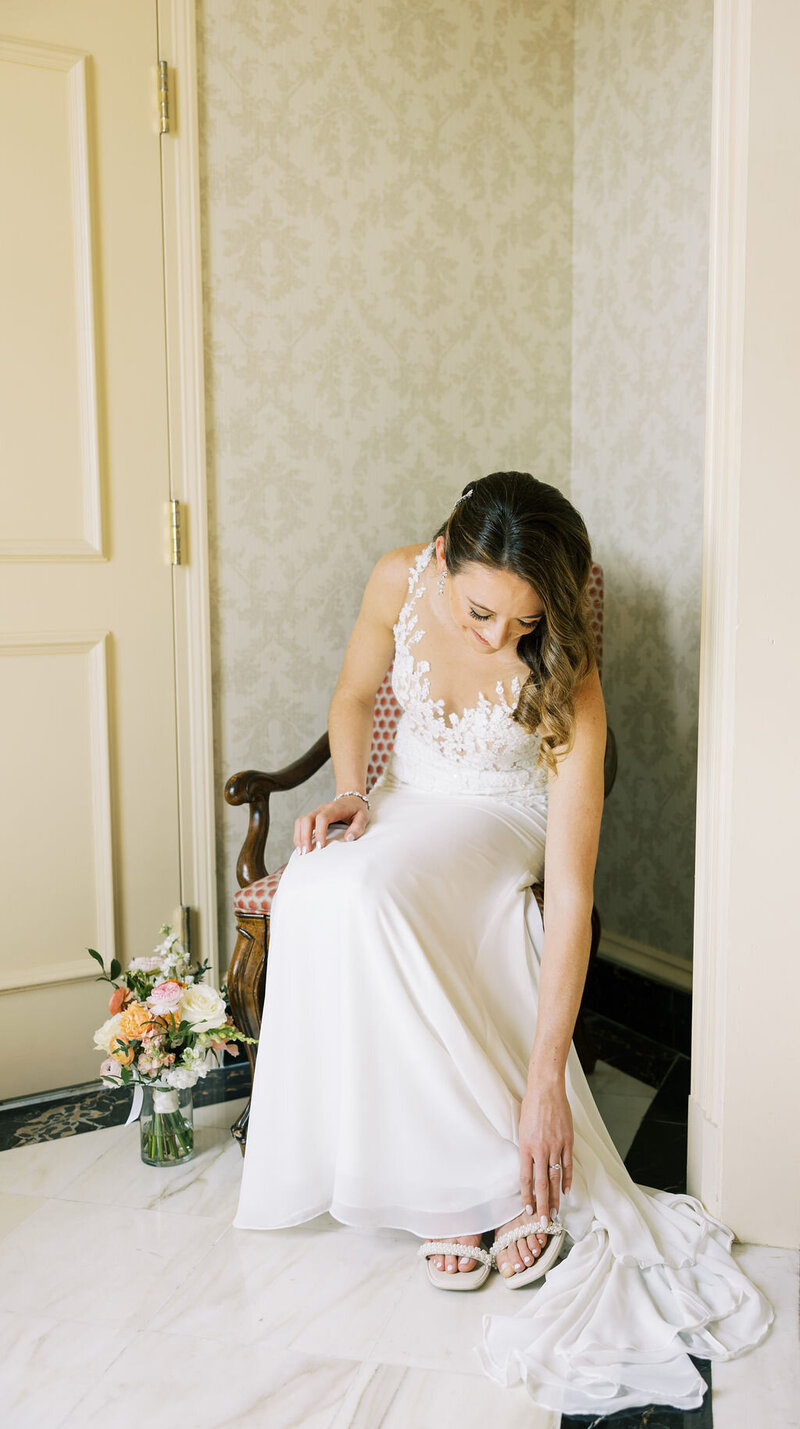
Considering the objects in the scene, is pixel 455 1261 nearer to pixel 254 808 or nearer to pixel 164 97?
pixel 254 808

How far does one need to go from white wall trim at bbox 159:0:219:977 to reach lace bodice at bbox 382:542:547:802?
0.54 metres

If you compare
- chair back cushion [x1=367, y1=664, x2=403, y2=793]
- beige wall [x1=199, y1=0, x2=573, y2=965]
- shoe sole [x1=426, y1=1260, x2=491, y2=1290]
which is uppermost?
beige wall [x1=199, y1=0, x2=573, y2=965]

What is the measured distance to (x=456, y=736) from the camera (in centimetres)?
219

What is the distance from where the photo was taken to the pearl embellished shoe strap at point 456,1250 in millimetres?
1785

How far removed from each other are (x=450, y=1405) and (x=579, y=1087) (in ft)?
1.81

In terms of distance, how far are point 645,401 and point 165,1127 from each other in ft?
6.47

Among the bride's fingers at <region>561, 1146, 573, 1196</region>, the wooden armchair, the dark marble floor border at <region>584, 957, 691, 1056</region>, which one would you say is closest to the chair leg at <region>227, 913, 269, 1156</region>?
the wooden armchair

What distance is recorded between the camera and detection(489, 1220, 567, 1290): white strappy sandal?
69.1 inches

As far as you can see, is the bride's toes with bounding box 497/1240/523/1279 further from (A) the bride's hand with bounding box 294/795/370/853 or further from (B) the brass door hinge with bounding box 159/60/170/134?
(B) the brass door hinge with bounding box 159/60/170/134

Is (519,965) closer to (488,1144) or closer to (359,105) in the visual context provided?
(488,1144)

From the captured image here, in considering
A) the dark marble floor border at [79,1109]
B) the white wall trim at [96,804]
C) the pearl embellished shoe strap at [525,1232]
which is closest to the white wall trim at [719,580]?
the pearl embellished shoe strap at [525,1232]

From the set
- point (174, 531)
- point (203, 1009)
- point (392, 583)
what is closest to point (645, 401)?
point (392, 583)

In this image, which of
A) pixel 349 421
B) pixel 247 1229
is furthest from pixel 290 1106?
pixel 349 421

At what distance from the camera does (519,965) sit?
1962 mm
